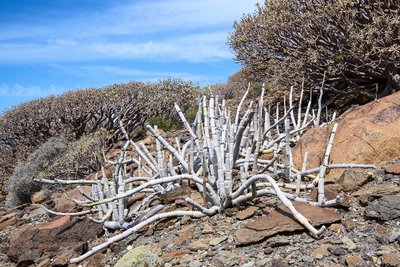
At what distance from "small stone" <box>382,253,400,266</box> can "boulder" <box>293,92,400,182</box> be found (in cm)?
134

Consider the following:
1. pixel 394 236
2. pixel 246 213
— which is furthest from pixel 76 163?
pixel 394 236

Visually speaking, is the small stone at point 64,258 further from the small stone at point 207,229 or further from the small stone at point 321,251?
the small stone at point 321,251

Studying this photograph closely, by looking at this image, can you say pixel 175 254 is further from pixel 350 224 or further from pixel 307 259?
pixel 350 224

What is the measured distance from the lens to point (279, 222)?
3.58 m

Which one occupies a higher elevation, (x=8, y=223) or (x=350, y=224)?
(x=350, y=224)

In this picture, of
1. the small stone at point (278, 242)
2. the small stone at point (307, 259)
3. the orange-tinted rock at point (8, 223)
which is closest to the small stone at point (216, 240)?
the small stone at point (278, 242)

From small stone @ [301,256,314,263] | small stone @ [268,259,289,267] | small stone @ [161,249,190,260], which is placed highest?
small stone @ [161,249,190,260]

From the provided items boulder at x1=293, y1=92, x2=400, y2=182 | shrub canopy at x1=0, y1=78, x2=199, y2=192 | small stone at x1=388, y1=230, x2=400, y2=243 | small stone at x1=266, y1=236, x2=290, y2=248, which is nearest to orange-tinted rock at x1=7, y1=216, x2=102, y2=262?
small stone at x1=266, y1=236, x2=290, y2=248

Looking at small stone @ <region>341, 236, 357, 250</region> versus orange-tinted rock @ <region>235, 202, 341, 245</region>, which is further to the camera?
orange-tinted rock @ <region>235, 202, 341, 245</region>

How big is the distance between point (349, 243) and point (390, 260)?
297mm

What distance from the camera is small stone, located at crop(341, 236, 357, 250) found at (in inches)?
126

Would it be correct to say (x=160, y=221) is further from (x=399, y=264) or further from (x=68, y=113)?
(x=68, y=113)

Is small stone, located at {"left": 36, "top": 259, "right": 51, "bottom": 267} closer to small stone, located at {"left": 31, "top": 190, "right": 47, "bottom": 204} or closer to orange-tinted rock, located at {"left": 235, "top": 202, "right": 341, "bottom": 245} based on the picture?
orange-tinted rock, located at {"left": 235, "top": 202, "right": 341, "bottom": 245}

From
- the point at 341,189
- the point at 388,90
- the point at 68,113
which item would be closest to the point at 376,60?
the point at 388,90
